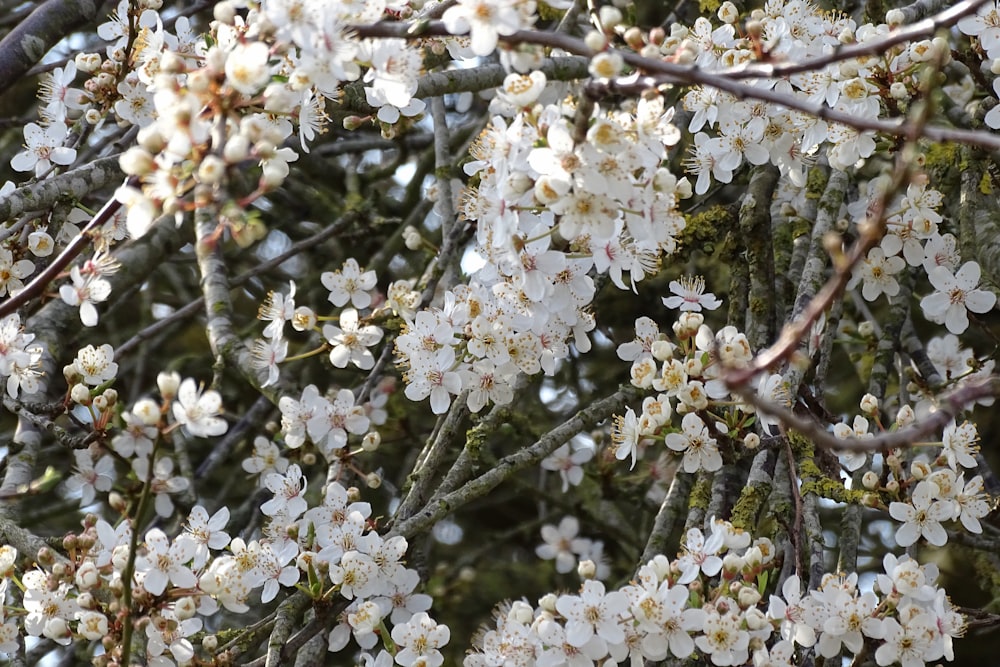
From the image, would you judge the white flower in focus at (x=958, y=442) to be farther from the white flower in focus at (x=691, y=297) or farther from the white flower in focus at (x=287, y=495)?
the white flower in focus at (x=287, y=495)

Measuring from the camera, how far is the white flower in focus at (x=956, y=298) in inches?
100

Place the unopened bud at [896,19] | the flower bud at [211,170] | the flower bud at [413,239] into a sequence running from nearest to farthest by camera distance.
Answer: the flower bud at [211,170], the unopened bud at [896,19], the flower bud at [413,239]

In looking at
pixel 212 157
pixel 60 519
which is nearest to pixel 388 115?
pixel 212 157

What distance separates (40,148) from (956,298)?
7.46ft

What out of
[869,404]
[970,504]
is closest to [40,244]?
Result: [869,404]

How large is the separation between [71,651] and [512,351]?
1.93m

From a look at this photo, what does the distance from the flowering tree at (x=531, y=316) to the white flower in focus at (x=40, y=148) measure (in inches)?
0.5

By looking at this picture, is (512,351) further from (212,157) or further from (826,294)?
(826,294)

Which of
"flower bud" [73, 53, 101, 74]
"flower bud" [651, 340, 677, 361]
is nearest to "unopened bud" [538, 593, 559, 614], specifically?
"flower bud" [651, 340, 677, 361]

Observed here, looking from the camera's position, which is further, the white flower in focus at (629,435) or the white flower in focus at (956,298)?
the white flower in focus at (956,298)

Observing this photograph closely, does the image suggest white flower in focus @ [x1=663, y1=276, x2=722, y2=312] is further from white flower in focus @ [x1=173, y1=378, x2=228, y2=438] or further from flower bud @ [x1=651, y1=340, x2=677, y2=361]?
white flower in focus @ [x1=173, y1=378, x2=228, y2=438]

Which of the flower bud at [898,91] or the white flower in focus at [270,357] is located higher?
the flower bud at [898,91]

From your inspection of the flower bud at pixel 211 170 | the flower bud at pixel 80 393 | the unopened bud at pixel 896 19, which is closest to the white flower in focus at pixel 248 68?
the flower bud at pixel 211 170

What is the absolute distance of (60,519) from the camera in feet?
13.1
